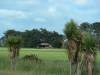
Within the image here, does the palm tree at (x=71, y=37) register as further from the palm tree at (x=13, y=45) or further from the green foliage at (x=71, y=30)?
the palm tree at (x=13, y=45)

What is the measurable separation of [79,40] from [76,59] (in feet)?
3.92

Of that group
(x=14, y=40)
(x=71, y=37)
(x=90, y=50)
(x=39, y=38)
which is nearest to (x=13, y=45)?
(x=14, y=40)

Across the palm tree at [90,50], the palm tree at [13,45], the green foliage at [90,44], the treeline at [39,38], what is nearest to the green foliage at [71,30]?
the palm tree at [90,50]

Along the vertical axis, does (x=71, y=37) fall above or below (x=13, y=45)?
above

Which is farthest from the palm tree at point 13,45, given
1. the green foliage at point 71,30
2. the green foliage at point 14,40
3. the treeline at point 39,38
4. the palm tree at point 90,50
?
the treeline at point 39,38

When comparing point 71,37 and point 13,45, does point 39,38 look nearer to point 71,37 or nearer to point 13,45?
point 13,45

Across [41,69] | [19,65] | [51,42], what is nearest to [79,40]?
[41,69]

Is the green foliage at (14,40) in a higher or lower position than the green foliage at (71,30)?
lower

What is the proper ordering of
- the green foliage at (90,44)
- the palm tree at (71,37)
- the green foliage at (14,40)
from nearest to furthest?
the green foliage at (90,44)
the palm tree at (71,37)
the green foliage at (14,40)

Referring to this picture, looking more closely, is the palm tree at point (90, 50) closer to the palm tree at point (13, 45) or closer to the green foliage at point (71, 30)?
the green foliage at point (71, 30)

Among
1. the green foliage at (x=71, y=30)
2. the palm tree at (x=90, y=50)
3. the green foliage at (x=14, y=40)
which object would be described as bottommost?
the palm tree at (x=90, y=50)

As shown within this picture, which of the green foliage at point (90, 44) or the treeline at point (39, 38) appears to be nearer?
the green foliage at point (90, 44)

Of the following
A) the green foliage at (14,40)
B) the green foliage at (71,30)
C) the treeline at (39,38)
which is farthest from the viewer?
the treeline at (39,38)

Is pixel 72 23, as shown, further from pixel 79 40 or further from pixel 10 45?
pixel 10 45
